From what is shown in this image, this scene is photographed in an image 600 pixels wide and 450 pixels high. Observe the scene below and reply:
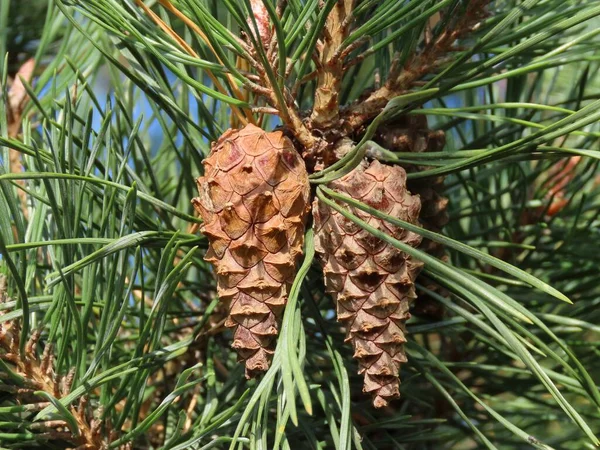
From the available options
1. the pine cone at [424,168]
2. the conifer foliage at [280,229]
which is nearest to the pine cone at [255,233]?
the conifer foliage at [280,229]

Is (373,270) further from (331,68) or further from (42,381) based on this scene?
(42,381)

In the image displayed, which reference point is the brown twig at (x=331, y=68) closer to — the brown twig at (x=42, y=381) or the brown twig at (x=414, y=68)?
the brown twig at (x=414, y=68)

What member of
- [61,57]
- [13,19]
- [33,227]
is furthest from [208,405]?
[13,19]

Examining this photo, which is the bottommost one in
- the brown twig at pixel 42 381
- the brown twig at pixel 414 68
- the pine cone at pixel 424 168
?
the brown twig at pixel 42 381

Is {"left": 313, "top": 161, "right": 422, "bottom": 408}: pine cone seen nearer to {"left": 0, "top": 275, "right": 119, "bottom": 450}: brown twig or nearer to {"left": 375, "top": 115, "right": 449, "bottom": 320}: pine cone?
{"left": 375, "top": 115, "right": 449, "bottom": 320}: pine cone

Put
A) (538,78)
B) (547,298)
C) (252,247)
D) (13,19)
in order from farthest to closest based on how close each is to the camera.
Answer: (13,19) → (538,78) → (547,298) → (252,247)

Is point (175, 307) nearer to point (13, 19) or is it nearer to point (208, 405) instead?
point (208, 405)
